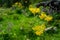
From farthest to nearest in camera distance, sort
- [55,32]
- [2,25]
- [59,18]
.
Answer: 1. [59,18]
2. [2,25]
3. [55,32]

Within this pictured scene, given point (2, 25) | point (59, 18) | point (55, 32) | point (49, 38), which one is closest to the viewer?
point (49, 38)

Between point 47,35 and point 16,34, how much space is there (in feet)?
5.75

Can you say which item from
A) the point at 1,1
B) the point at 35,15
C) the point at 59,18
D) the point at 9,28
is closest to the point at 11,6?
the point at 1,1

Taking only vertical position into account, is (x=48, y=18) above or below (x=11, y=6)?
above

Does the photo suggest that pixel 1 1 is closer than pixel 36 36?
No

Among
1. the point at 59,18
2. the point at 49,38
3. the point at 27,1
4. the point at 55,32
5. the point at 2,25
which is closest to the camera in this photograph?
the point at 49,38

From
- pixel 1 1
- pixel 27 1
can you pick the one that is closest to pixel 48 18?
pixel 27 1

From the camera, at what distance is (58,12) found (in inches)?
644

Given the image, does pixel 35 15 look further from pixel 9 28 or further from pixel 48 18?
pixel 9 28

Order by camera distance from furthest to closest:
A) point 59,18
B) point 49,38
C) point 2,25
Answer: point 59,18 → point 2,25 → point 49,38

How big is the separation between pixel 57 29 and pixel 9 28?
2930 millimetres

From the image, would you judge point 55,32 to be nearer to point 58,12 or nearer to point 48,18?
point 48,18

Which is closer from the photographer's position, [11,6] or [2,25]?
[2,25]

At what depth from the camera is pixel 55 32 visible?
43.0ft
